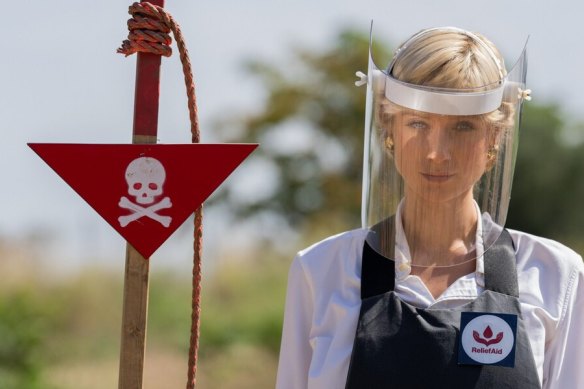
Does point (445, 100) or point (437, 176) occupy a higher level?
point (445, 100)

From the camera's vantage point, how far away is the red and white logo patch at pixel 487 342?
7.55 feet

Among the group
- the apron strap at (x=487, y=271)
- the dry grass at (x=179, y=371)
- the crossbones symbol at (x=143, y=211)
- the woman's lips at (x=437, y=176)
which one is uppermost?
the woman's lips at (x=437, y=176)

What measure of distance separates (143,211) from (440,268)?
656 millimetres

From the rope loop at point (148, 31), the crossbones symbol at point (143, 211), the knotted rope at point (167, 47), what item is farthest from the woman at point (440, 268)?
the rope loop at point (148, 31)

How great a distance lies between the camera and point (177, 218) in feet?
8.12

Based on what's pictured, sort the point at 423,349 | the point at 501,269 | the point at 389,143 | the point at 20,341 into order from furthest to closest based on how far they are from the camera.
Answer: the point at 20,341, the point at 389,143, the point at 501,269, the point at 423,349

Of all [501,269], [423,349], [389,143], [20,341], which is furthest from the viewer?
[20,341]

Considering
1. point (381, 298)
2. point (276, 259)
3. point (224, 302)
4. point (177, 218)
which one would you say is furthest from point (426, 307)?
point (276, 259)

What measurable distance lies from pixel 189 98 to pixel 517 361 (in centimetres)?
90

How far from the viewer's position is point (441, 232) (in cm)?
245

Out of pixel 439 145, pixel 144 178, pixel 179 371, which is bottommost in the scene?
pixel 179 371

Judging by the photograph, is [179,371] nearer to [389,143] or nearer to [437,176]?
[389,143]

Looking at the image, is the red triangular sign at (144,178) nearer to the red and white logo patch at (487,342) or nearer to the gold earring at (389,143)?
the gold earring at (389,143)

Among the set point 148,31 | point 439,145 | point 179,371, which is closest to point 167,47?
point 148,31
